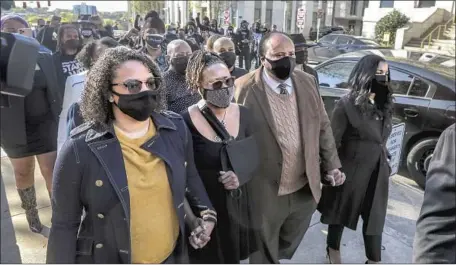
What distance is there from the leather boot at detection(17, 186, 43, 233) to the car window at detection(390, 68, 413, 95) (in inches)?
169

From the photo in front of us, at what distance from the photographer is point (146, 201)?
1709 millimetres

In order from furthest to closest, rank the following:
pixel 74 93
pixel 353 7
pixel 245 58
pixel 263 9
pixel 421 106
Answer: pixel 263 9
pixel 353 7
pixel 245 58
pixel 421 106
pixel 74 93

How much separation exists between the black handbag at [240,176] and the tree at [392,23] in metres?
26.5

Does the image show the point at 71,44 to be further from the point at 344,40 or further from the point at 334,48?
the point at 344,40

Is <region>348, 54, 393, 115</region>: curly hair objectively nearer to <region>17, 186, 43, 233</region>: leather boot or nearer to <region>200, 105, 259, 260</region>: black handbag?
<region>200, 105, 259, 260</region>: black handbag

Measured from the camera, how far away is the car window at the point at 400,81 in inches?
191

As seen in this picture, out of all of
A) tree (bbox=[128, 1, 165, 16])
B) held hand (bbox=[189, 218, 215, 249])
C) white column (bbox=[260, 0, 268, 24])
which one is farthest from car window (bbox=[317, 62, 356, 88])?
tree (bbox=[128, 1, 165, 16])

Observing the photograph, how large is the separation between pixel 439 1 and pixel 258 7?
74.3 feet

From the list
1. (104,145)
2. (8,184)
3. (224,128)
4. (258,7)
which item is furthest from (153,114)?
(258,7)

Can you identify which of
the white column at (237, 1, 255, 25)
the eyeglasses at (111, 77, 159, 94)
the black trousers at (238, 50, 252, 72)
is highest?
the white column at (237, 1, 255, 25)

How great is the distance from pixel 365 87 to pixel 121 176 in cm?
199

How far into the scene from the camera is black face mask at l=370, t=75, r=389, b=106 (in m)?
2.91

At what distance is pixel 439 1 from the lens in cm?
2591

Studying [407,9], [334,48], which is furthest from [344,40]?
[407,9]
